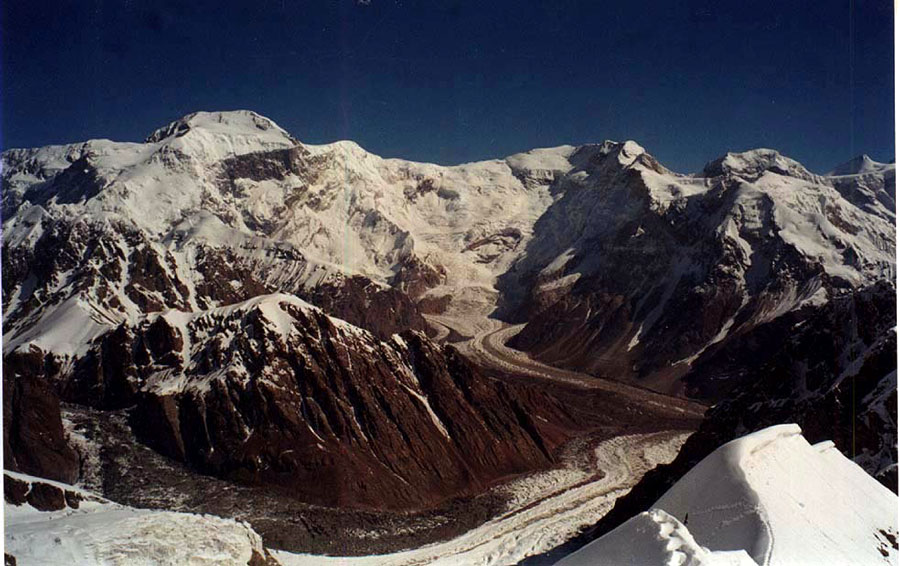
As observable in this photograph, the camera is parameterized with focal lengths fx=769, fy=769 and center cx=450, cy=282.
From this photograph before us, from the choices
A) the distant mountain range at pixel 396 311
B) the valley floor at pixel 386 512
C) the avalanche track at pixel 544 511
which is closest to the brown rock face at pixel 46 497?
the valley floor at pixel 386 512

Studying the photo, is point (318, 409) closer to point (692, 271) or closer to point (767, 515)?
point (767, 515)

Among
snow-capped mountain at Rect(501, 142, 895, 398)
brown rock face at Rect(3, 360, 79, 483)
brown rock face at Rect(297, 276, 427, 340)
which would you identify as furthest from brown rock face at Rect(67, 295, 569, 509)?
brown rock face at Rect(297, 276, 427, 340)

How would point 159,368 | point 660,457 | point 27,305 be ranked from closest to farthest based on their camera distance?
1. point 159,368
2. point 660,457
3. point 27,305

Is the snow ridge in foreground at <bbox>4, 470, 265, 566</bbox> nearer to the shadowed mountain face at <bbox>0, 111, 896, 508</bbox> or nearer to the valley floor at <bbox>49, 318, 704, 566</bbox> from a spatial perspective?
the valley floor at <bbox>49, 318, 704, 566</bbox>

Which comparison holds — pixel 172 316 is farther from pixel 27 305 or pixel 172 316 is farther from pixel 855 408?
pixel 855 408

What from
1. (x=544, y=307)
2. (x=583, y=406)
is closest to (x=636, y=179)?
(x=544, y=307)

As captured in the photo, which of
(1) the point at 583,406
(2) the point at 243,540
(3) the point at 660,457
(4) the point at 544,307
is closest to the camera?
(2) the point at 243,540
